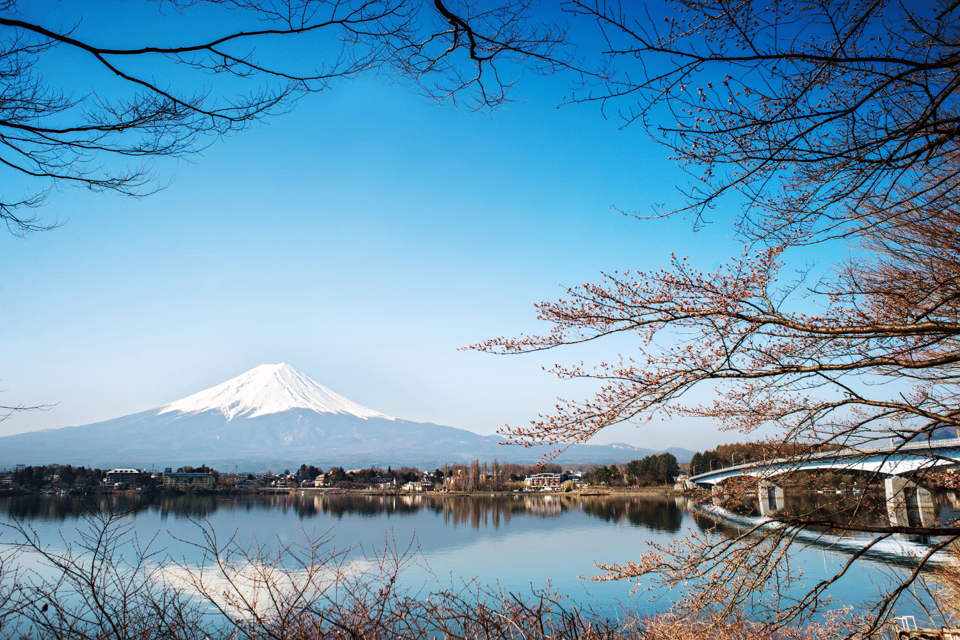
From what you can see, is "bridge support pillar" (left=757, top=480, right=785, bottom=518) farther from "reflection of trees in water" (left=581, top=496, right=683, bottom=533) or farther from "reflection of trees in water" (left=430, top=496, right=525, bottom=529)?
"reflection of trees in water" (left=430, top=496, right=525, bottom=529)

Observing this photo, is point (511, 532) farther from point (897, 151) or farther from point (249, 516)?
point (897, 151)

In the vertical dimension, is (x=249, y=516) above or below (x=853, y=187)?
below

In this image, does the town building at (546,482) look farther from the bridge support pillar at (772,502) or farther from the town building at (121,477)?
the town building at (121,477)

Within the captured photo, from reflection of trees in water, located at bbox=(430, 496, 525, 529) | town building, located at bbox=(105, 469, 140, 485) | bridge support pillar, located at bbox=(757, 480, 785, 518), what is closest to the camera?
bridge support pillar, located at bbox=(757, 480, 785, 518)

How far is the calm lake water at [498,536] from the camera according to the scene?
1445 centimetres

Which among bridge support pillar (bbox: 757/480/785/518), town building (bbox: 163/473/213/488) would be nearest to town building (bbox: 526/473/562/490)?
town building (bbox: 163/473/213/488)

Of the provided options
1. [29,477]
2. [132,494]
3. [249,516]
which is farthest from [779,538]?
[29,477]

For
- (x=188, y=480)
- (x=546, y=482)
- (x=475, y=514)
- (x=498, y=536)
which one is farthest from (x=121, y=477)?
(x=498, y=536)

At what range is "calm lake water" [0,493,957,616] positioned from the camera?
1445 cm

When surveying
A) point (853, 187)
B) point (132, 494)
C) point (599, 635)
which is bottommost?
point (132, 494)

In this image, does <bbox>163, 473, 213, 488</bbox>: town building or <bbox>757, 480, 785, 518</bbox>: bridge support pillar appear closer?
<bbox>757, 480, 785, 518</bbox>: bridge support pillar

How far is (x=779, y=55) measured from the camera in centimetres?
225

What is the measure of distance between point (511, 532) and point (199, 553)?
47.7ft

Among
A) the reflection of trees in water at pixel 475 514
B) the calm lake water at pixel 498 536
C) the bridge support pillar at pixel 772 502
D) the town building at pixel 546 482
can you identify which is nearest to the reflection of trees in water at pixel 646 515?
the calm lake water at pixel 498 536
